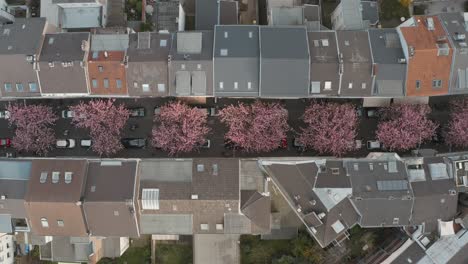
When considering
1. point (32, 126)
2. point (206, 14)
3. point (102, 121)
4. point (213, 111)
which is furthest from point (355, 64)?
point (32, 126)

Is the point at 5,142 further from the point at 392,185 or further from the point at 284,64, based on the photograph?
the point at 392,185

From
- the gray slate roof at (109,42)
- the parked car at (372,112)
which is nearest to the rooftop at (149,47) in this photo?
the gray slate roof at (109,42)

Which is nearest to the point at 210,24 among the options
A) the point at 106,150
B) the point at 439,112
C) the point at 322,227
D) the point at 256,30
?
the point at 256,30

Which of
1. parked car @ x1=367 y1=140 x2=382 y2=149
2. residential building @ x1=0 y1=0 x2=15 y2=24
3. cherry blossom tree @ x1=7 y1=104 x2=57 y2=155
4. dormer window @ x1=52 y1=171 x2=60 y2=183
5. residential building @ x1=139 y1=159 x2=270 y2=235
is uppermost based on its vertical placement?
residential building @ x1=0 y1=0 x2=15 y2=24

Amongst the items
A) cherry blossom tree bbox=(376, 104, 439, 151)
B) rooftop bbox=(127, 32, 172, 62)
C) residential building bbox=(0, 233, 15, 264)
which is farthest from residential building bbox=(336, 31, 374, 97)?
residential building bbox=(0, 233, 15, 264)

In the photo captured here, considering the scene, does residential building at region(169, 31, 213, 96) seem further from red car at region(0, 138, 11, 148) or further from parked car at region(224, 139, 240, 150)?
red car at region(0, 138, 11, 148)

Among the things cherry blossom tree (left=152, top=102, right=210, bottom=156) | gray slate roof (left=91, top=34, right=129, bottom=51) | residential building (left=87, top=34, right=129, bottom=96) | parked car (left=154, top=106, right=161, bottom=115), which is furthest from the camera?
parked car (left=154, top=106, right=161, bottom=115)
